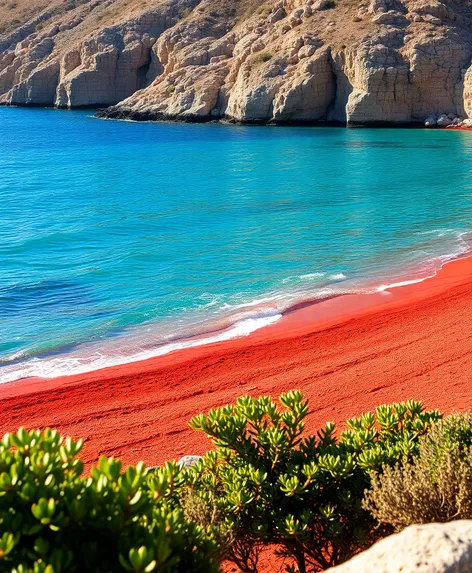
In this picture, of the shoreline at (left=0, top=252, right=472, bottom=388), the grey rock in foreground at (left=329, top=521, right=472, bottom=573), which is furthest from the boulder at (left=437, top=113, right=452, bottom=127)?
the grey rock in foreground at (left=329, top=521, right=472, bottom=573)

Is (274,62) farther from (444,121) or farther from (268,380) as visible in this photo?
(268,380)

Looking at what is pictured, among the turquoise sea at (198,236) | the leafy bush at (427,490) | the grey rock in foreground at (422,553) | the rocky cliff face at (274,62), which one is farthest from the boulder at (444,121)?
the grey rock in foreground at (422,553)

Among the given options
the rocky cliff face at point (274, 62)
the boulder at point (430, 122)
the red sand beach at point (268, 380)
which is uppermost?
the rocky cliff face at point (274, 62)

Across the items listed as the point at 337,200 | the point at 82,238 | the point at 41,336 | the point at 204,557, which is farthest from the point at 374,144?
the point at 204,557

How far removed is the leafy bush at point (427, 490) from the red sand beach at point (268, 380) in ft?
14.9

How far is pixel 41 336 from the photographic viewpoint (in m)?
14.9

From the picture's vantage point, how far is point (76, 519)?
3314 millimetres

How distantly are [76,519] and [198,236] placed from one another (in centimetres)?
2162

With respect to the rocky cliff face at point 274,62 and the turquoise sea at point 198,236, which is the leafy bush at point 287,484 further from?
the rocky cliff face at point 274,62

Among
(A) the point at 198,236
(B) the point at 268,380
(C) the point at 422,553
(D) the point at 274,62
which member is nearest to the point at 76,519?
(C) the point at 422,553

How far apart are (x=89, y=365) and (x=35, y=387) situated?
131 cm

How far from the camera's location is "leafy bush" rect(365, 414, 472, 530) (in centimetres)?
461

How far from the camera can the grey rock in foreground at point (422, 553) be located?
309cm

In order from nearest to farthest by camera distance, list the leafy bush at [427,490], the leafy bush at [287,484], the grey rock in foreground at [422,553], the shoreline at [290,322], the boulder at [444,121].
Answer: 1. the grey rock in foreground at [422,553]
2. the leafy bush at [427,490]
3. the leafy bush at [287,484]
4. the shoreline at [290,322]
5. the boulder at [444,121]
